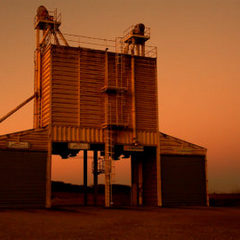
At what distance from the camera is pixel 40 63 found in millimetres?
40531

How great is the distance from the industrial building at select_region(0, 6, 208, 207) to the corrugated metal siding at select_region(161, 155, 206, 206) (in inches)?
3.6

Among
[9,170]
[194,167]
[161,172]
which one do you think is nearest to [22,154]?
[9,170]

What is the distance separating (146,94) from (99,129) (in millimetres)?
5918

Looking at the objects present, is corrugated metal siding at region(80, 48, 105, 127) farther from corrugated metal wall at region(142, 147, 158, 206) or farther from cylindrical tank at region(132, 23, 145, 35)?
corrugated metal wall at region(142, 147, 158, 206)

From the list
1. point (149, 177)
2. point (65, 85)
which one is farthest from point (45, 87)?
point (149, 177)

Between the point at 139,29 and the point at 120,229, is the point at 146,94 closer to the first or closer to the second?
the point at 139,29

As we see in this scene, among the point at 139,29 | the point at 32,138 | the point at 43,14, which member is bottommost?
the point at 32,138

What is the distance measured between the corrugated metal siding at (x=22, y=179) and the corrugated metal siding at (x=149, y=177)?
1051 centimetres

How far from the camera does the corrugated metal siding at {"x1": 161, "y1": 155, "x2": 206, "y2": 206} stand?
40.0 metres

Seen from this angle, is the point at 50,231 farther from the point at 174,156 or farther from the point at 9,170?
the point at 174,156

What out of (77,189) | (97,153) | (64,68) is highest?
(64,68)

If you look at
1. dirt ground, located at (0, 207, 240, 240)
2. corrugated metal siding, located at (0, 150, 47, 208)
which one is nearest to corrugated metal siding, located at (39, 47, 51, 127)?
corrugated metal siding, located at (0, 150, 47, 208)

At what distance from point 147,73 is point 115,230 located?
77.6 feet

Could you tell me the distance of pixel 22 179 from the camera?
34938mm
